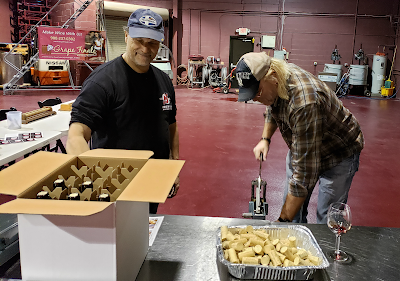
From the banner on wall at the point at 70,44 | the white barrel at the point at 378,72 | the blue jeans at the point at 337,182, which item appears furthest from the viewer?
the white barrel at the point at 378,72

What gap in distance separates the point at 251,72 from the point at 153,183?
808 mm

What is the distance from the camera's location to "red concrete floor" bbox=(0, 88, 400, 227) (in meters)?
3.54

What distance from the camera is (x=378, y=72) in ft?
42.2

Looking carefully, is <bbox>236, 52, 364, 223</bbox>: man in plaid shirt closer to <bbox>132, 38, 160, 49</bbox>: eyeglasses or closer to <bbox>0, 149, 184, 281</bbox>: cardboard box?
<bbox>132, 38, 160, 49</bbox>: eyeglasses

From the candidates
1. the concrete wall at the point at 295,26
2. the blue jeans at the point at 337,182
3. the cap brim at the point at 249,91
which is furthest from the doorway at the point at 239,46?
the cap brim at the point at 249,91

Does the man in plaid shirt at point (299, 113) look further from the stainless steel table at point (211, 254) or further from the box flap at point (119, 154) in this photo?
the box flap at point (119, 154)

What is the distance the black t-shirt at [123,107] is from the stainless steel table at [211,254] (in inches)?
21.8

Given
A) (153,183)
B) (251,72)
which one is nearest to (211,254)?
(153,183)

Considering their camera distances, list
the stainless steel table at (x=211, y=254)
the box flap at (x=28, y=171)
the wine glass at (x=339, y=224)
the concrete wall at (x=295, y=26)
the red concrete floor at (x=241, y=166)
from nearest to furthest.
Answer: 1. the box flap at (x=28, y=171)
2. the stainless steel table at (x=211, y=254)
3. the wine glass at (x=339, y=224)
4. the red concrete floor at (x=241, y=166)
5. the concrete wall at (x=295, y=26)

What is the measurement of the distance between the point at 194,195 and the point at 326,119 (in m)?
2.30

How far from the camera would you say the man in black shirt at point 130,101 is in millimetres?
1724

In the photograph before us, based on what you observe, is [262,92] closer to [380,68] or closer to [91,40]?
[91,40]

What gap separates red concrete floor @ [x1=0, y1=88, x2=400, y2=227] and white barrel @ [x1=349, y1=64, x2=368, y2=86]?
3781mm

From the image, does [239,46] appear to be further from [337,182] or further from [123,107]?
[123,107]
